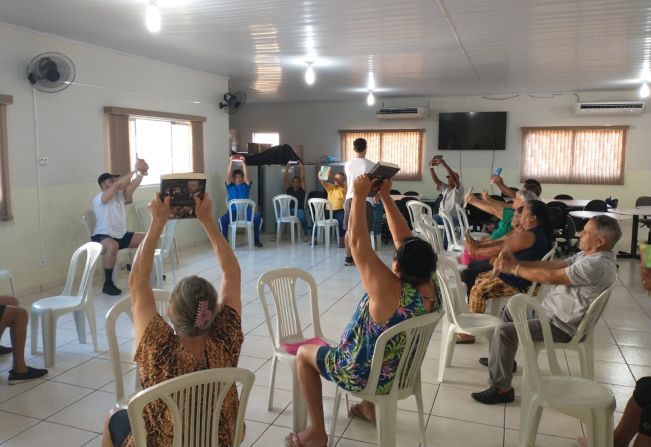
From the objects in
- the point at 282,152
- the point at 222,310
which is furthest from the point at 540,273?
the point at 282,152

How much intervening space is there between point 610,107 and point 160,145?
295 inches

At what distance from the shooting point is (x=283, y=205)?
8.55m

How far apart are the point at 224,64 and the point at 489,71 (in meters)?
3.64

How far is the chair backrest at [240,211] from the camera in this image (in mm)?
7707

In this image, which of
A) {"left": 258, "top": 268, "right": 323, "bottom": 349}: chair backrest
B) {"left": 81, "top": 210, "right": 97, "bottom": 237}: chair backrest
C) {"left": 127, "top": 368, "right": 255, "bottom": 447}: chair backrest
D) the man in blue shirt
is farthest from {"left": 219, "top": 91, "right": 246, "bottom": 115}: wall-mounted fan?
{"left": 127, "top": 368, "right": 255, "bottom": 447}: chair backrest

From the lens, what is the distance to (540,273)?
2.72m

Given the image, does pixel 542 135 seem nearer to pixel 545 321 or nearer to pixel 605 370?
pixel 605 370

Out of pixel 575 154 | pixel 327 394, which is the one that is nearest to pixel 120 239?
pixel 327 394

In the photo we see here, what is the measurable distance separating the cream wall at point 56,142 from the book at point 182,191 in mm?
3879

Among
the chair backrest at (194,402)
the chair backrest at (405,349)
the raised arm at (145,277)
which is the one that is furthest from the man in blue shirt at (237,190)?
the chair backrest at (194,402)

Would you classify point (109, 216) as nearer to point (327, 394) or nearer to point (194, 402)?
point (327, 394)

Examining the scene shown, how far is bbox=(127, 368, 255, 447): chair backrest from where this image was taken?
1.46 m

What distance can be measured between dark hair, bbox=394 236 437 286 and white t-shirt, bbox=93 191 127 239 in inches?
160

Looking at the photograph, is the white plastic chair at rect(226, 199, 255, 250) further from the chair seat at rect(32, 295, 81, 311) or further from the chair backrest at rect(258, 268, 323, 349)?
the chair backrest at rect(258, 268, 323, 349)
